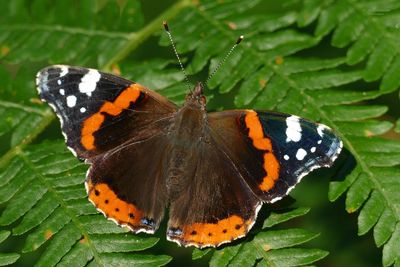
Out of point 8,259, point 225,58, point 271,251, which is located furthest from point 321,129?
point 8,259

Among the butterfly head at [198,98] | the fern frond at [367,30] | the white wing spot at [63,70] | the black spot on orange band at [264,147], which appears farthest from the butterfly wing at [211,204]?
the fern frond at [367,30]

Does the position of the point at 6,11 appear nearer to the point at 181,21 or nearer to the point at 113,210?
the point at 181,21

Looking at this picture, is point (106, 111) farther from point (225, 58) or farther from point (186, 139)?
point (225, 58)

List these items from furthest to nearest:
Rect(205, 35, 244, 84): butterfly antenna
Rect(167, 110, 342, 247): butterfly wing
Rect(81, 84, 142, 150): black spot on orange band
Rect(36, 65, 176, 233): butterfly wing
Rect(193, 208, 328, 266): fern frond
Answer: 1. Rect(205, 35, 244, 84): butterfly antenna
2. Rect(81, 84, 142, 150): black spot on orange band
3. Rect(36, 65, 176, 233): butterfly wing
4. Rect(167, 110, 342, 247): butterfly wing
5. Rect(193, 208, 328, 266): fern frond

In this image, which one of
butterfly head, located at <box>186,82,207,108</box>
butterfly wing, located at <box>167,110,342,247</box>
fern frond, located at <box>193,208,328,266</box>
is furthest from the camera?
butterfly head, located at <box>186,82,207,108</box>

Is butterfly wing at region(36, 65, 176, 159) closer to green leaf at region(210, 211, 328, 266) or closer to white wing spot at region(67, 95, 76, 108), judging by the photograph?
white wing spot at region(67, 95, 76, 108)

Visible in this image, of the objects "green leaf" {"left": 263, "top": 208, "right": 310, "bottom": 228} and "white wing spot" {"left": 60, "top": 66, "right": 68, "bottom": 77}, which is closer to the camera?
"green leaf" {"left": 263, "top": 208, "right": 310, "bottom": 228}

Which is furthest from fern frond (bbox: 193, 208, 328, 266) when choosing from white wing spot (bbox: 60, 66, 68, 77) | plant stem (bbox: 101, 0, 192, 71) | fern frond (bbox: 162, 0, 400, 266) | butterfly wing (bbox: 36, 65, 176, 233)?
plant stem (bbox: 101, 0, 192, 71)
